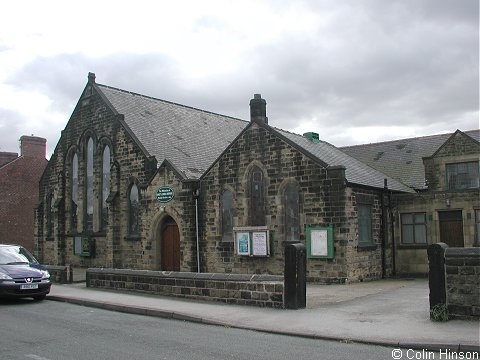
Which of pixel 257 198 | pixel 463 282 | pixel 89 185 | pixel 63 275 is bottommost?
pixel 63 275

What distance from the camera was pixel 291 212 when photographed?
19734 millimetres

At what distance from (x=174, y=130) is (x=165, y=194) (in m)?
6.64

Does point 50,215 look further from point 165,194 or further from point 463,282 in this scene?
point 463,282

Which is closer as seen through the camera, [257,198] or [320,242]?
[320,242]

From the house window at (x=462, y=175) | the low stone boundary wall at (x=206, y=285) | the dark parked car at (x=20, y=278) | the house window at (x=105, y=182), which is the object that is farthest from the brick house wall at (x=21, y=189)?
the house window at (x=462, y=175)

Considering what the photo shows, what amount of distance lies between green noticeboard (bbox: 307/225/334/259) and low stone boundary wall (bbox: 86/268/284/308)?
5.56m

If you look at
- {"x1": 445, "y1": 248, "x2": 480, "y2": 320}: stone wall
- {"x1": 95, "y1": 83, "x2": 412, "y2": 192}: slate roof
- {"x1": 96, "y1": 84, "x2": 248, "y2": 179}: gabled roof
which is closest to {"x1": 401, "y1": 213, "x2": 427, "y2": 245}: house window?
{"x1": 95, "y1": 83, "x2": 412, "y2": 192}: slate roof

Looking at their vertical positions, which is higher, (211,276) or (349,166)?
(349,166)

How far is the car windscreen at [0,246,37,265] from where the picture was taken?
1570 cm

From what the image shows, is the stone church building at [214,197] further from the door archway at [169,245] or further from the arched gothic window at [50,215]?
the arched gothic window at [50,215]

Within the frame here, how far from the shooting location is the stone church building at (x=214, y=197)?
62.6 ft

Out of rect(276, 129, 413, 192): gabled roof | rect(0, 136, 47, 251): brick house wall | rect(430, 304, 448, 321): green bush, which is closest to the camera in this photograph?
rect(430, 304, 448, 321): green bush

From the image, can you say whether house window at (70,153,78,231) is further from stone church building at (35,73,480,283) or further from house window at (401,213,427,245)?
house window at (401,213,427,245)

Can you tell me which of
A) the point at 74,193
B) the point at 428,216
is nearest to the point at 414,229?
the point at 428,216
